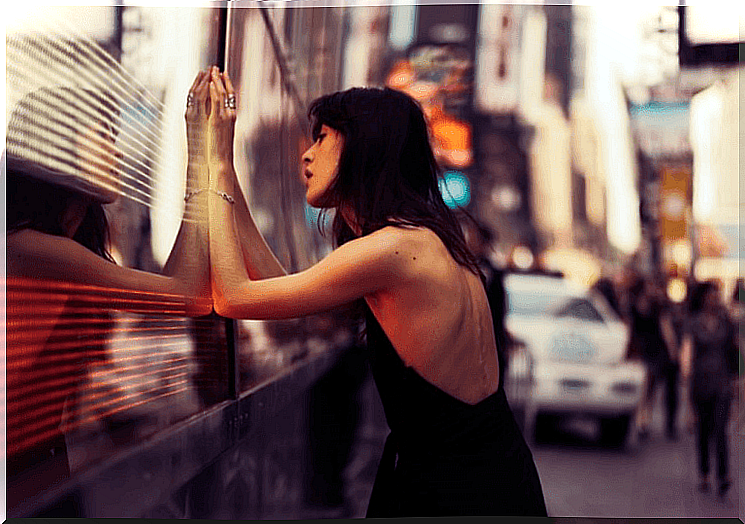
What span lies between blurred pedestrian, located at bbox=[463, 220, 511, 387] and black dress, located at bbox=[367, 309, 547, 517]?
2.31ft

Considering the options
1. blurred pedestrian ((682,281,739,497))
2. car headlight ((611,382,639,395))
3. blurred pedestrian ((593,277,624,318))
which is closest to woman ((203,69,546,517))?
blurred pedestrian ((593,277,624,318))

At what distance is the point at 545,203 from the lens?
112 inches

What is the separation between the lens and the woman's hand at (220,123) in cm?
259

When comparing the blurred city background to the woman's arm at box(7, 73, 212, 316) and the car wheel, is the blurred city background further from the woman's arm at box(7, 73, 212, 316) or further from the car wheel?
the woman's arm at box(7, 73, 212, 316)

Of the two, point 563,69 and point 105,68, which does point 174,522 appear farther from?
point 563,69

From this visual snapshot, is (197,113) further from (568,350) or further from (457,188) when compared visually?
(568,350)

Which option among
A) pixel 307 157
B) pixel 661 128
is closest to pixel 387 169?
pixel 307 157

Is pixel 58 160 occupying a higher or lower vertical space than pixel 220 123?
lower

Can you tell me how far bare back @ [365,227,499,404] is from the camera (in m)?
2.07

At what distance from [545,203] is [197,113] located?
1.15m

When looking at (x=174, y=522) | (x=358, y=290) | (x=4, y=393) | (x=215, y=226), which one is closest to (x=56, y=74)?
(x=215, y=226)

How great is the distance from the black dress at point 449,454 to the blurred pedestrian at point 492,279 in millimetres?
703

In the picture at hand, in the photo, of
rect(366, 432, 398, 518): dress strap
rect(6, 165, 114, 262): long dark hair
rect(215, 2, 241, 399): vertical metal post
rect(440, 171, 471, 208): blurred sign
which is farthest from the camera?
rect(440, 171, 471, 208): blurred sign

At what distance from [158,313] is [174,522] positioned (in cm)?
70
